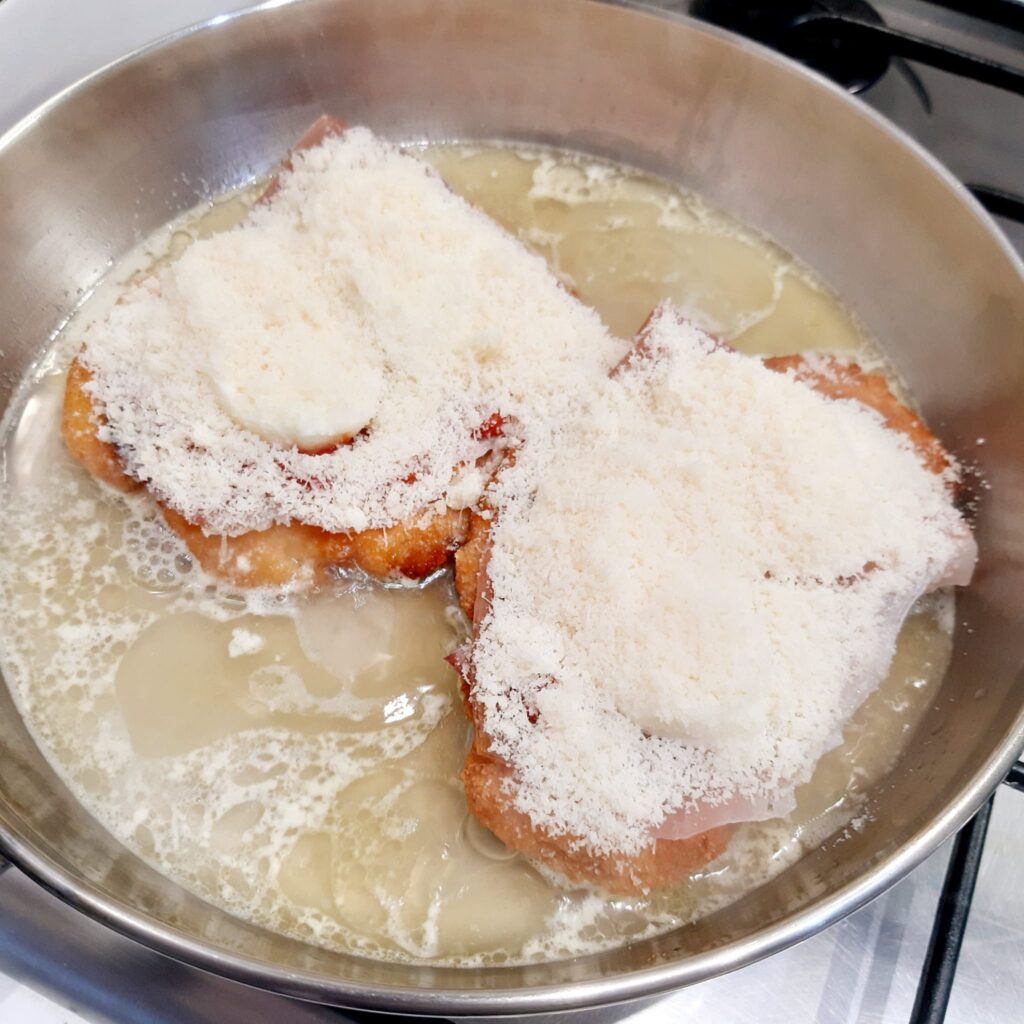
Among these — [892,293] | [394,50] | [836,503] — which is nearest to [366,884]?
[836,503]

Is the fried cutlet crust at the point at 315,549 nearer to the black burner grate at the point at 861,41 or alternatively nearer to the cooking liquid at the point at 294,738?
the cooking liquid at the point at 294,738

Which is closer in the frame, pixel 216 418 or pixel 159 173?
pixel 216 418

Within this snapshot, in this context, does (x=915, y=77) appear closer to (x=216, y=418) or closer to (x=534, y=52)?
(x=534, y=52)

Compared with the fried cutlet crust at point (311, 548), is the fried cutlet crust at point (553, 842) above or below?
below

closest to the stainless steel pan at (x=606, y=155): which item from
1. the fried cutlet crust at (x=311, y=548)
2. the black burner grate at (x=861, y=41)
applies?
the black burner grate at (x=861, y=41)

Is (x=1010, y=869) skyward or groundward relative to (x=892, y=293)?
groundward

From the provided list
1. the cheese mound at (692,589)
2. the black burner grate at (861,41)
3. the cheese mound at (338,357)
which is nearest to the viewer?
the cheese mound at (692,589)
